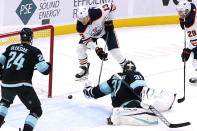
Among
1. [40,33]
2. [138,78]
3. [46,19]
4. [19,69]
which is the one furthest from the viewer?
[46,19]

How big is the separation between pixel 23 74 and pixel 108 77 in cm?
270

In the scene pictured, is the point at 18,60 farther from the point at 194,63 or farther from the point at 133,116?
the point at 194,63

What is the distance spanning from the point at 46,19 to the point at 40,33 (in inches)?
110

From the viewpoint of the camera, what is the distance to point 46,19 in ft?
29.4

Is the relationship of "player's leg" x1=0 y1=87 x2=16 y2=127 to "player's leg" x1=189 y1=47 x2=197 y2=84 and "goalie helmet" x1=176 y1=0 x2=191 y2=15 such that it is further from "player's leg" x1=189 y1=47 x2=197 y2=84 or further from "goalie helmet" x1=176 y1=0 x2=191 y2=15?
"player's leg" x1=189 y1=47 x2=197 y2=84

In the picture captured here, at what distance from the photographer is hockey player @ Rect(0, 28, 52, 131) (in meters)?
4.64

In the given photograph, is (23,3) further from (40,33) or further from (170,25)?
(170,25)

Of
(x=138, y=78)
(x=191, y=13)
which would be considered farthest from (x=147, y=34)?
(x=138, y=78)

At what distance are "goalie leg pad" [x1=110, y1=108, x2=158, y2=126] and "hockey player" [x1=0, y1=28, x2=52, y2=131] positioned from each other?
898 millimetres

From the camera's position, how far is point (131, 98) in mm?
5371

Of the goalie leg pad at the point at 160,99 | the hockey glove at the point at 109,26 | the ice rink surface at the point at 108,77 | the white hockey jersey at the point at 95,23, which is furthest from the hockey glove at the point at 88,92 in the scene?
the hockey glove at the point at 109,26

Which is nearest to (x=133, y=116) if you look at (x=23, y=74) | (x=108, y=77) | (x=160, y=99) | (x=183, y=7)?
(x=160, y=99)

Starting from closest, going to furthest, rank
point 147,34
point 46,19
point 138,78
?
1. point 138,78
2. point 46,19
3. point 147,34

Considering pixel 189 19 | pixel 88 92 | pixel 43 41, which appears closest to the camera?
pixel 88 92
